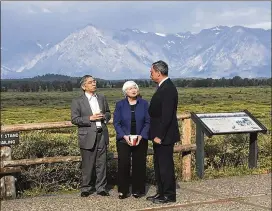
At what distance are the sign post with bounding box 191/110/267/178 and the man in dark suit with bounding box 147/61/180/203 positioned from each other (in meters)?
2.19

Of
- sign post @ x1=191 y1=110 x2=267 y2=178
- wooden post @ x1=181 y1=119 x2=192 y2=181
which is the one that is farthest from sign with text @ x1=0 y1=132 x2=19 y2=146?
sign post @ x1=191 y1=110 x2=267 y2=178

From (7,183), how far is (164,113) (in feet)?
8.14

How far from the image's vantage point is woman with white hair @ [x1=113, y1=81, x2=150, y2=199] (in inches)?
272

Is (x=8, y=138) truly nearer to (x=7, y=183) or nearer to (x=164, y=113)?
(x=7, y=183)

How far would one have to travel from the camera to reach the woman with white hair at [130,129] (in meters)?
6.91

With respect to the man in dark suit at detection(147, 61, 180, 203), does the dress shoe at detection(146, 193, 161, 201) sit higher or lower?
lower

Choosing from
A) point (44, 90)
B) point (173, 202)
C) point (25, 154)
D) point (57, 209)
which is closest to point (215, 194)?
point (173, 202)

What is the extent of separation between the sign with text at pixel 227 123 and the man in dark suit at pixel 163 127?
2.23m

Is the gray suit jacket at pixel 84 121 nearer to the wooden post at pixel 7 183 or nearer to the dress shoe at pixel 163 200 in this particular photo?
the wooden post at pixel 7 183

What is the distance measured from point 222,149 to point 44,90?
623 feet

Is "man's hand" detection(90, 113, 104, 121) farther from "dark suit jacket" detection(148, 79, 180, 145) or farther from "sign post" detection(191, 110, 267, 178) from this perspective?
"sign post" detection(191, 110, 267, 178)

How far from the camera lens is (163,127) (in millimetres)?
6520

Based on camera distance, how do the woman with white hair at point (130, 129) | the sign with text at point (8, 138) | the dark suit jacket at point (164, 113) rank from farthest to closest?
1. the sign with text at point (8, 138)
2. the woman with white hair at point (130, 129)
3. the dark suit jacket at point (164, 113)

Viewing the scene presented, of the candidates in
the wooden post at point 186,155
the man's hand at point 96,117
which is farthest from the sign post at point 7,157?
the wooden post at point 186,155
